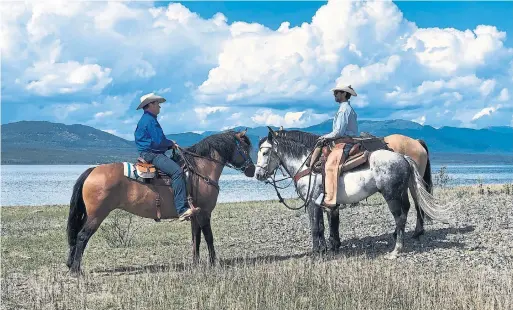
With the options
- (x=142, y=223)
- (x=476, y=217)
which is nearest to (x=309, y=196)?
(x=476, y=217)

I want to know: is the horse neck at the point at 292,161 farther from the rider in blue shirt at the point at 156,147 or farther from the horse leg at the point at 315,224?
the rider in blue shirt at the point at 156,147

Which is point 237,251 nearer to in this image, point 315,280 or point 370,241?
point 370,241

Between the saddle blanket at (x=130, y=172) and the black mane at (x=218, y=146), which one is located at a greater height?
the black mane at (x=218, y=146)

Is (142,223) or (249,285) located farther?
(142,223)

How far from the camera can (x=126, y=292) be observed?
8.39m

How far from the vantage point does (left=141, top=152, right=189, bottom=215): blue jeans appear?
10.1m

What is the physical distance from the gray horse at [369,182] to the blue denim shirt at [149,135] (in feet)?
7.18

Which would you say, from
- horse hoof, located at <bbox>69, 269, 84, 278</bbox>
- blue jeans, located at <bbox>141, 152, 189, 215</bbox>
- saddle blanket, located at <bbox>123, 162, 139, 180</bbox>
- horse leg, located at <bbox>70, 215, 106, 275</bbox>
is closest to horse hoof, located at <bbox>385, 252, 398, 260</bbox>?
blue jeans, located at <bbox>141, 152, 189, 215</bbox>

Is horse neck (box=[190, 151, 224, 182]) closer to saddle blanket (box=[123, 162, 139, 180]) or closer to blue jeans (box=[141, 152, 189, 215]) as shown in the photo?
blue jeans (box=[141, 152, 189, 215])

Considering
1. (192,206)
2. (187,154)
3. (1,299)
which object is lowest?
(1,299)

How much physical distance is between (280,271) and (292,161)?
296cm

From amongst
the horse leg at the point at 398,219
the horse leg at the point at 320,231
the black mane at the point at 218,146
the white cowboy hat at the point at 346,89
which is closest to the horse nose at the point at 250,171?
the black mane at the point at 218,146

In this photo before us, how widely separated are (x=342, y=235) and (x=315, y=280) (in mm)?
5573

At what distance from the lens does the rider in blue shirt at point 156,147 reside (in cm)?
1006
